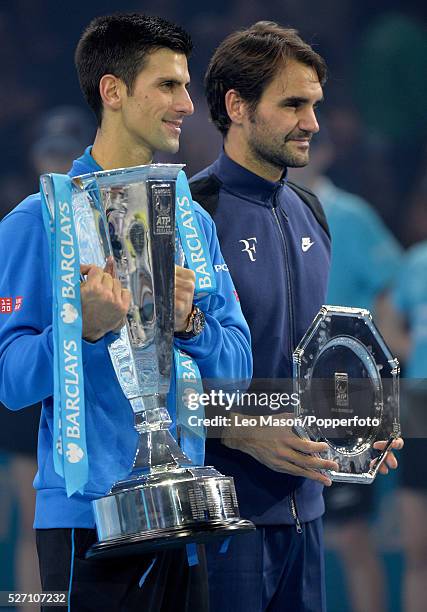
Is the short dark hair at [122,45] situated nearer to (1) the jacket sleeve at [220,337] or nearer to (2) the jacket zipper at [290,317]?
(1) the jacket sleeve at [220,337]

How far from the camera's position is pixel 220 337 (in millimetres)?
2156

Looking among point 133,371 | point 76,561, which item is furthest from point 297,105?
point 76,561

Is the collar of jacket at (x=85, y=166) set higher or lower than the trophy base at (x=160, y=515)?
higher

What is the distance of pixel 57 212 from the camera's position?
1.98 m

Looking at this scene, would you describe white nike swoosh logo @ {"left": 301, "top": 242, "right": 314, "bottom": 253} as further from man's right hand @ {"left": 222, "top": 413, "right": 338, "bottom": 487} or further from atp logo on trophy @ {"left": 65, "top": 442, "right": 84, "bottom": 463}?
atp logo on trophy @ {"left": 65, "top": 442, "right": 84, "bottom": 463}

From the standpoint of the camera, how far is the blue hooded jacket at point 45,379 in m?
2.00

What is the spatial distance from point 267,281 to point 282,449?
0.37 m

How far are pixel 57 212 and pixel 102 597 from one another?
61cm

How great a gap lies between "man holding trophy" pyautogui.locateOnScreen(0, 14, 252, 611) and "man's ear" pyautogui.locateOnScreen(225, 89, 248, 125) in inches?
24.3

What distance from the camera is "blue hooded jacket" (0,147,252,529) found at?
78.6 inches

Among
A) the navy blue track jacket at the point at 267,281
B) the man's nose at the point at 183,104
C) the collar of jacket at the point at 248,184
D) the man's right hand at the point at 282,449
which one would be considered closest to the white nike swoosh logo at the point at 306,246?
the navy blue track jacket at the point at 267,281

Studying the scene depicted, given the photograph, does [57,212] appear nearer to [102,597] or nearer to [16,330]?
[16,330]

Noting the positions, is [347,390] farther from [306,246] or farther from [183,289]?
[183,289]

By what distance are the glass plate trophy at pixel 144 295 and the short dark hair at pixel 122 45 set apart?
12.7 inches
